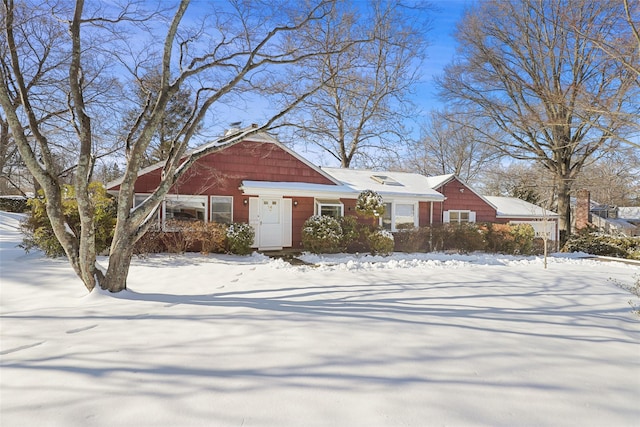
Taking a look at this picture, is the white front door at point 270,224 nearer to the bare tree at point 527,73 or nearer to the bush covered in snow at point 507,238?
the bush covered in snow at point 507,238

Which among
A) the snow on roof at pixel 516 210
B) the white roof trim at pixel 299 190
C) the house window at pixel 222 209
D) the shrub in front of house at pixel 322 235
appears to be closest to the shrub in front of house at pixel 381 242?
the shrub in front of house at pixel 322 235

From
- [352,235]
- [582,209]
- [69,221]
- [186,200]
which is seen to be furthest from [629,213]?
[69,221]

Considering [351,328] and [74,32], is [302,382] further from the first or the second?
[74,32]

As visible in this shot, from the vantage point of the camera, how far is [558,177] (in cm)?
1889

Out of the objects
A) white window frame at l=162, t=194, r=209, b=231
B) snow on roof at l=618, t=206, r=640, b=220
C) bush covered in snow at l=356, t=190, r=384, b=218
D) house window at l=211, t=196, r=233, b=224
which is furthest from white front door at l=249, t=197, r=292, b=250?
snow on roof at l=618, t=206, r=640, b=220

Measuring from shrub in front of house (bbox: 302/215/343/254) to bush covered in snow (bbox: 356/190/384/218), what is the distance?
133cm

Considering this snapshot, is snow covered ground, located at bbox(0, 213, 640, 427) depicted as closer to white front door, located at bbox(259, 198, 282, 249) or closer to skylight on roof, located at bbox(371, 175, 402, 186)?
white front door, located at bbox(259, 198, 282, 249)

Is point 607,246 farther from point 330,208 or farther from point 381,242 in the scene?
point 330,208

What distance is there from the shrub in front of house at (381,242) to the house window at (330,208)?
5.42 feet

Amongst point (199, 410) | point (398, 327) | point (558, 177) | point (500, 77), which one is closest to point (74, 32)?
point (199, 410)

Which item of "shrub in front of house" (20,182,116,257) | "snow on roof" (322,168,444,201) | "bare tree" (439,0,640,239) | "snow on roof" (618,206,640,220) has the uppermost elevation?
"bare tree" (439,0,640,239)

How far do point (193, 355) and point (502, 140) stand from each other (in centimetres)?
2114

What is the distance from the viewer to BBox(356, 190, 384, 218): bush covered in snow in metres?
12.7

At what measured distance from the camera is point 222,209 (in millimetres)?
12023
